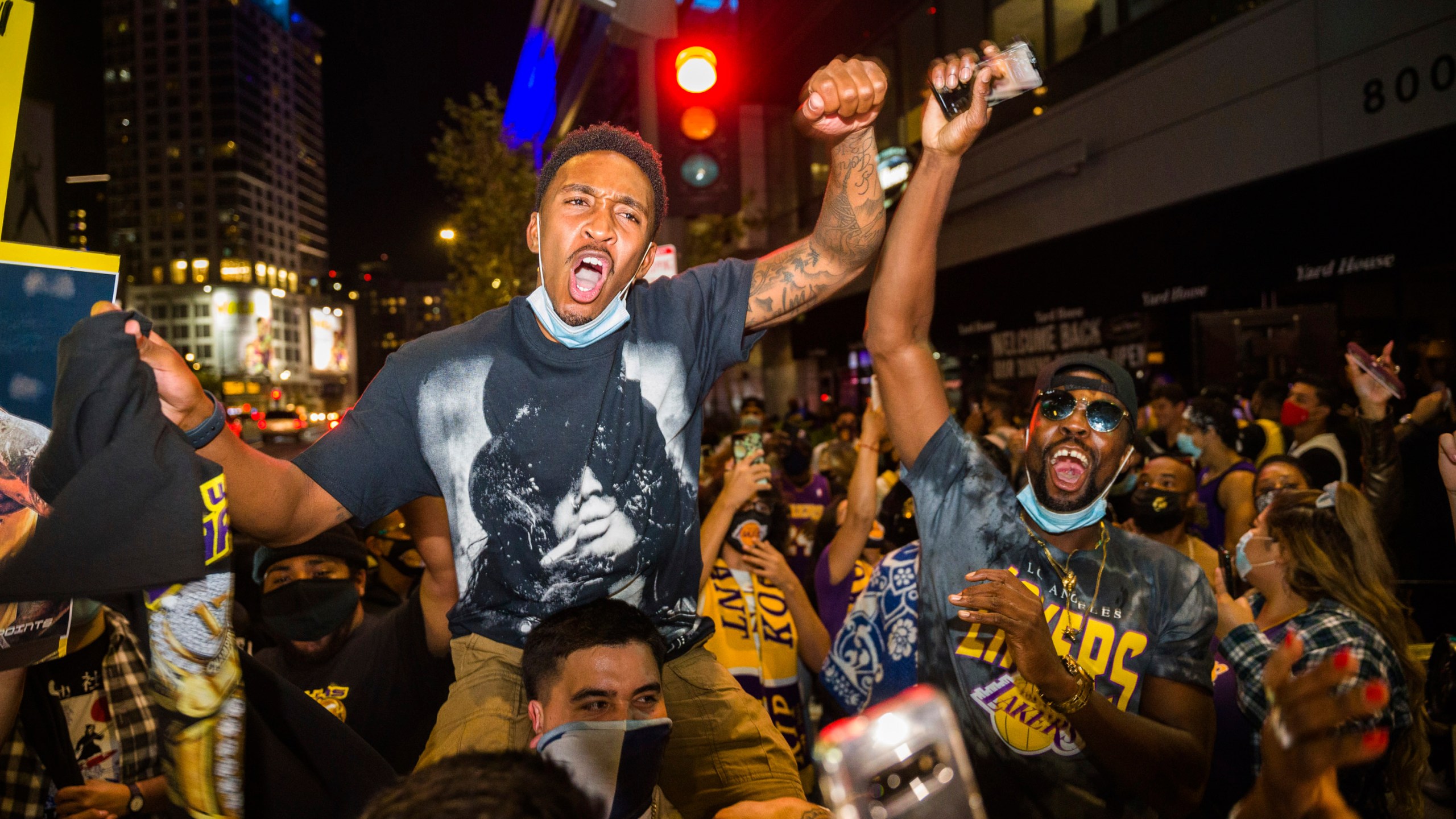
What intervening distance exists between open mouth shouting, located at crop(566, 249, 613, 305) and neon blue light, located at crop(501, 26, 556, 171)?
42.9m

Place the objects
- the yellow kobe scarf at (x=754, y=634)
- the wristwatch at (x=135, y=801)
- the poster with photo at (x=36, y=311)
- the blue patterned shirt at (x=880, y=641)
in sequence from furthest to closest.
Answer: the yellow kobe scarf at (x=754, y=634) < the blue patterned shirt at (x=880, y=641) < the wristwatch at (x=135, y=801) < the poster with photo at (x=36, y=311)

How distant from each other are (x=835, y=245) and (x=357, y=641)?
9.42ft

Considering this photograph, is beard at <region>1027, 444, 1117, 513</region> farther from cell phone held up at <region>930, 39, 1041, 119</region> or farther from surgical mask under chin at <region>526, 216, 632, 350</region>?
surgical mask under chin at <region>526, 216, 632, 350</region>

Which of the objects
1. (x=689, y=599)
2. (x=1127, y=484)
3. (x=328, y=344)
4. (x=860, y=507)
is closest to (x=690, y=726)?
(x=689, y=599)

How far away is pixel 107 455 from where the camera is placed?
1.48 metres

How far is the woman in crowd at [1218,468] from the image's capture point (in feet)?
20.2

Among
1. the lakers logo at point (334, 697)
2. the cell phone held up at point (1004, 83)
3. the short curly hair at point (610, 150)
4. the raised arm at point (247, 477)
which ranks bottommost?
the lakers logo at point (334, 697)

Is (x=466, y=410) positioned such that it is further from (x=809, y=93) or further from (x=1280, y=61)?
(x=1280, y=61)

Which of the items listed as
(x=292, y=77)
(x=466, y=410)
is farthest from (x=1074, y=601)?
(x=292, y=77)

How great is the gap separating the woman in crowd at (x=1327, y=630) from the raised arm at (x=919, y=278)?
153 centimetres

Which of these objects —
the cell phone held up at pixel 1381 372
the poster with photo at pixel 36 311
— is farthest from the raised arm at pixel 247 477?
the cell phone held up at pixel 1381 372

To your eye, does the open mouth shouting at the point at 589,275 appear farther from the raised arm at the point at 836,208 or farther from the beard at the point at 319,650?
the beard at the point at 319,650

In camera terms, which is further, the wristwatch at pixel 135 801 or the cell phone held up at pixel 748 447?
the cell phone held up at pixel 748 447

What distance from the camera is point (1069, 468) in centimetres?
330
